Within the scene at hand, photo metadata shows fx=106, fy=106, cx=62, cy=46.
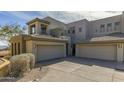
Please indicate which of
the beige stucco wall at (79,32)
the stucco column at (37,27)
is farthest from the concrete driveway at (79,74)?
the beige stucco wall at (79,32)

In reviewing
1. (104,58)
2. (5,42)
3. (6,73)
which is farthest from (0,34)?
(104,58)

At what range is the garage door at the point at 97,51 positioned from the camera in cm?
1246

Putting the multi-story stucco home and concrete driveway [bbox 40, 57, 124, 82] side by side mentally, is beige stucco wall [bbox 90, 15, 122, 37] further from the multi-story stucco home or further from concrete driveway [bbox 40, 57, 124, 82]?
concrete driveway [bbox 40, 57, 124, 82]

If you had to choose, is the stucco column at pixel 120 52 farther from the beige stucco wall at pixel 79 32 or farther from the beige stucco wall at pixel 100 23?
the beige stucco wall at pixel 79 32

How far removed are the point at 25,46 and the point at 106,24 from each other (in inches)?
527

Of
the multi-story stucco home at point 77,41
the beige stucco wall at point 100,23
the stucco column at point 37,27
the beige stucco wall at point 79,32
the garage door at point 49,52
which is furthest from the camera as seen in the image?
the beige stucco wall at point 79,32

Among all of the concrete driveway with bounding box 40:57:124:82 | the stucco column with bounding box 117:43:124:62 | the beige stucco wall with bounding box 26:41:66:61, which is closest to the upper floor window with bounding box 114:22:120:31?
the stucco column with bounding box 117:43:124:62

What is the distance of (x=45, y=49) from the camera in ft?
40.9

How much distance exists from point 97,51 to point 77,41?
4176 millimetres

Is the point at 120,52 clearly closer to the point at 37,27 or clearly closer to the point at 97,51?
the point at 97,51

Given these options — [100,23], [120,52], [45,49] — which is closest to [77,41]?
[100,23]

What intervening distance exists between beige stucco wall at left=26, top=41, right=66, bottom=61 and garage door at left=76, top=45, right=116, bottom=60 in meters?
2.94

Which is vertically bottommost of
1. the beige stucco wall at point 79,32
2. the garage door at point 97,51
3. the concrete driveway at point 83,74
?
the concrete driveway at point 83,74

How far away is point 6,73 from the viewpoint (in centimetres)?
675
